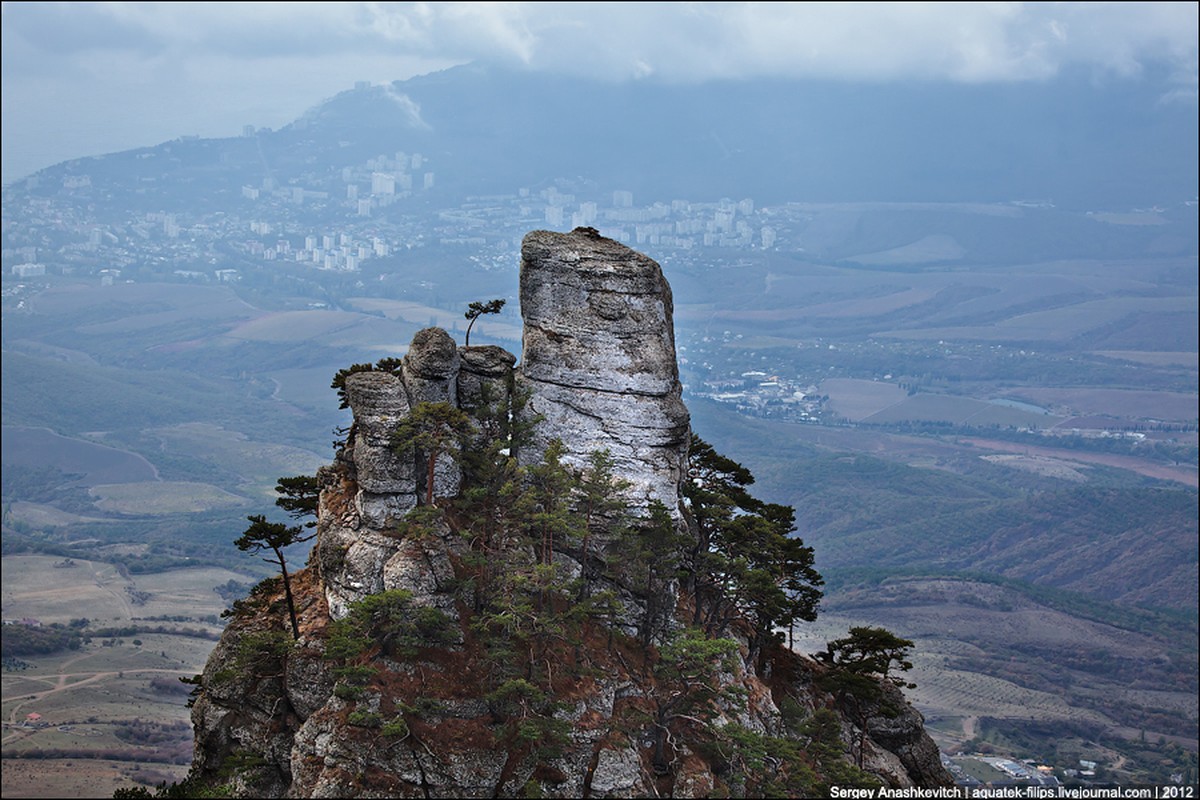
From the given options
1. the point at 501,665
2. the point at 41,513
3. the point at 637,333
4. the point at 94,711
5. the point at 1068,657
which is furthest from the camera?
the point at 41,513

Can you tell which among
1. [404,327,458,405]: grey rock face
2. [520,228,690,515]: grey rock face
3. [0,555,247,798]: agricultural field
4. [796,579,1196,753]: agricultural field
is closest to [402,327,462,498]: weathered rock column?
[404,327,458,405]: grey rock face

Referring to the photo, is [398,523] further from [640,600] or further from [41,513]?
[41,513]

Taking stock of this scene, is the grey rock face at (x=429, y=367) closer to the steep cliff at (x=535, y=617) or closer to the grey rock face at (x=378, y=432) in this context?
the steep cliff at (x=535, y=617)

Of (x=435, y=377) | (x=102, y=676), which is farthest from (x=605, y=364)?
(x=102, y=676)

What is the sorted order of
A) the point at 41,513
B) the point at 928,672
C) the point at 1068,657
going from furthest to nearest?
the point at 41,513 < the point at 1068,657 < the point at 928,672

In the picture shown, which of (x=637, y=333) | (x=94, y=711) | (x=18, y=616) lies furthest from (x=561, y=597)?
(x=18, y=616)

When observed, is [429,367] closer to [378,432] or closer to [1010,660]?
[378,432]
